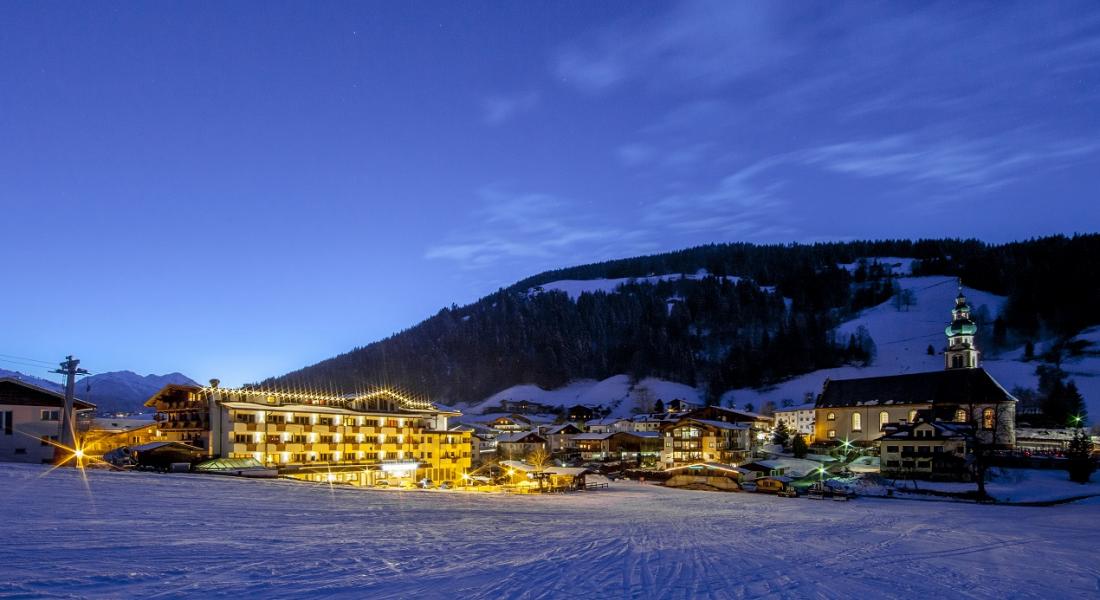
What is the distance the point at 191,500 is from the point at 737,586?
1898cm

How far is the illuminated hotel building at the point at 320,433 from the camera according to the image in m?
51.6

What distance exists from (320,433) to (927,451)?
51356mm

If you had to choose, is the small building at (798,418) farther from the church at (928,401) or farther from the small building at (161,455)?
the small building at (161,455)

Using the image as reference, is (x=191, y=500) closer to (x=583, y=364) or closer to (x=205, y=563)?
(x=205, y=563)

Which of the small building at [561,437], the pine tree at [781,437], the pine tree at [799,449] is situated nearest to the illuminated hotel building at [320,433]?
the small building at [561,437]

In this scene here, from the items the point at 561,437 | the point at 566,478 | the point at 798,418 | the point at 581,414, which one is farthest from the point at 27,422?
the point at 798,418

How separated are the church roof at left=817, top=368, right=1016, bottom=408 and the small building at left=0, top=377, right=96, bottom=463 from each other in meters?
80.5

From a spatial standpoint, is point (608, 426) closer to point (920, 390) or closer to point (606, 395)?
point (920, 390)

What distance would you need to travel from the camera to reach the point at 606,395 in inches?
6260

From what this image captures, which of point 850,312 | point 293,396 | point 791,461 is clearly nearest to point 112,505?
point 293,396

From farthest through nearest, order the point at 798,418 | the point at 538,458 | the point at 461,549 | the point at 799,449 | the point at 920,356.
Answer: the point at 920,356
the point at 798,418
the point at 538,458
the point at 799,449
the point at 461,549

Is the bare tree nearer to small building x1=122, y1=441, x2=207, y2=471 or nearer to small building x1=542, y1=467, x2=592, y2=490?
small building x1=542, y1=467, x2=592, y2=490

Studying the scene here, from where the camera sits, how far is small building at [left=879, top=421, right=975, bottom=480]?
58188 millimetres

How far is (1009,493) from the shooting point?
4891 cm
